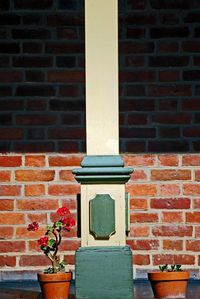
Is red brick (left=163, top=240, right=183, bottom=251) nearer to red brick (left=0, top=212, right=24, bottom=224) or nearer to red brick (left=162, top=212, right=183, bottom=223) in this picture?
red brick (left=162, top=212, right=183, bottom=223)

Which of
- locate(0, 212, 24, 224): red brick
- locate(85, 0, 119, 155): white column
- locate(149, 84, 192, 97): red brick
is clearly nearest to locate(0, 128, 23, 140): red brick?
locate(0, 212, 24, 224): red brick

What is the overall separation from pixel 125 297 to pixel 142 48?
2.08 metres

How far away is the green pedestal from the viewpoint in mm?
4137

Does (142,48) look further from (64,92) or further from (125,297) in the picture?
(125,297)

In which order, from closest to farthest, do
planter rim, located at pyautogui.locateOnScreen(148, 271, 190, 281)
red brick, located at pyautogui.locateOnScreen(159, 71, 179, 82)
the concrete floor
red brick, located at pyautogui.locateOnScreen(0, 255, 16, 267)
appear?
planter rim, located at pyautogui.locateOnScreen(148, 271, 190, 281)
the concrete floor
red brick, located at pyautogui.locateOnScreen(0, 255, 16, 267)
red brick, located at pyautogui.locateOnScreen(159, 71, 179, 82)

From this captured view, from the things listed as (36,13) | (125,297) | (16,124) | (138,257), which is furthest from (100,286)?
(36,13)

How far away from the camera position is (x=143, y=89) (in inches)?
217

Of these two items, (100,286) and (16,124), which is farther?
(16,124)

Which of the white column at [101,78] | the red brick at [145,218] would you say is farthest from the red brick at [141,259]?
the white column at [101,78]

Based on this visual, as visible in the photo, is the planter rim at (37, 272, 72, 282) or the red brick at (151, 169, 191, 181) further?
the red brick at (151, 169, 191, 181)

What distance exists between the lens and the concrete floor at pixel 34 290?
4746mm

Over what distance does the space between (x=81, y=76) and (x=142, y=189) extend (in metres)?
0.93

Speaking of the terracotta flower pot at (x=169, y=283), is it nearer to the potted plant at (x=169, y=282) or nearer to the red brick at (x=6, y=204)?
the potted plant at (x=169, y=282)

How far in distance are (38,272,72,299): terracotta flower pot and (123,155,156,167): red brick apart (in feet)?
3.80
